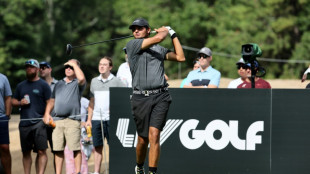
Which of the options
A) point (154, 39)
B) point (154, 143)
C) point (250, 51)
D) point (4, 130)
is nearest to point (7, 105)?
point (4, 130)

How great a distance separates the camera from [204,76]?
35.6 ft

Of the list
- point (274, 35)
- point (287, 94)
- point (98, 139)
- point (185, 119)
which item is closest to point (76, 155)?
point (98, 139)

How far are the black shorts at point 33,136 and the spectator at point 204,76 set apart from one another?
8.11ft

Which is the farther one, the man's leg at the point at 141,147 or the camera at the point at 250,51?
the camera at the point at 250,51

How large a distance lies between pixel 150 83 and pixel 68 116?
111 inches

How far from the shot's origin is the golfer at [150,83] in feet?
26.6

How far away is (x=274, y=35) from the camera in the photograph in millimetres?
36781

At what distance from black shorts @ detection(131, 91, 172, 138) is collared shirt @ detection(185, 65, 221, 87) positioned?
2.65 m

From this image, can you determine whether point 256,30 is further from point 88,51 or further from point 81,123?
point 81,123

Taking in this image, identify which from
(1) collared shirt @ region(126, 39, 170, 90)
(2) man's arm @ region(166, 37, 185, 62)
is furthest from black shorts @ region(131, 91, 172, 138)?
(2) man's arm @ region(166, 37, 185, 62)

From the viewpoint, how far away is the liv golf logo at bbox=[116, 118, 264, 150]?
9.54 metres

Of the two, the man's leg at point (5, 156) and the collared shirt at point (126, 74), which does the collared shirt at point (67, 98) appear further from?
the collared shirt at point (126, 74)

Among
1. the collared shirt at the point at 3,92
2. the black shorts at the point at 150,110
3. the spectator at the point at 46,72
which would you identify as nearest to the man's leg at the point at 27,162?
the collared shirt at the point at 3,92

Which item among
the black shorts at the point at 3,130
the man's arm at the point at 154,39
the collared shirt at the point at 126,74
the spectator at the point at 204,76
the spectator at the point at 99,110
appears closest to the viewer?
the man's arm at the point at 154,39
